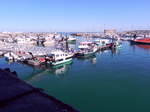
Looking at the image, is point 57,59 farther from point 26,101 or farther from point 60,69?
point 26,101

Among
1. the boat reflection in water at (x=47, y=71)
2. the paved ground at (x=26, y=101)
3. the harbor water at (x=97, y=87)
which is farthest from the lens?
the boat reflection in water at (x=47, y=71)

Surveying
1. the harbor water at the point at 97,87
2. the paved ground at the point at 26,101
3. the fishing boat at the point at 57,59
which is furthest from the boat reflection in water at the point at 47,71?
the paved ground at the point at 26,101

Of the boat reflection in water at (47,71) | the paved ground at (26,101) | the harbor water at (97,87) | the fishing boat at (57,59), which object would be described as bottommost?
the harbor water at (97,87)

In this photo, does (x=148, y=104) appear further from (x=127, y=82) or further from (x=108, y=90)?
(x=127, y=82)

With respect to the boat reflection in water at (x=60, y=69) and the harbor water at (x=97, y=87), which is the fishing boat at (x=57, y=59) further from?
the harbor water at (x=97, y=87)

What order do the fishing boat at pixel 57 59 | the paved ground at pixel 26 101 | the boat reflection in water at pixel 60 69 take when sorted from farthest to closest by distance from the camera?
the fishing boat at pixel 57 59, the boat reflection in water at pixel 60 69, the paved ground at pixel 26 101

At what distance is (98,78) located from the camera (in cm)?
1788

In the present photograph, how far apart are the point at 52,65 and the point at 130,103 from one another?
14336mm

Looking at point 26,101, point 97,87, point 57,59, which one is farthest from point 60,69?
point 26,101

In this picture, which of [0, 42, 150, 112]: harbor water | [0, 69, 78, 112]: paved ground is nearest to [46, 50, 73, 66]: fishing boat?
[0, 42, 150, 112]: harbor water

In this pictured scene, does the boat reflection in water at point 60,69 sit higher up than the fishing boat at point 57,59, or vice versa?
the fishing boat at point 57,59

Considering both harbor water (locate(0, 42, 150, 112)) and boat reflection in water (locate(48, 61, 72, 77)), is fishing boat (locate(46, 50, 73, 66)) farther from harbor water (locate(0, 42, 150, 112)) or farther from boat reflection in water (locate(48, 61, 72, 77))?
harbor water (locate(0, 42, 150, 112))

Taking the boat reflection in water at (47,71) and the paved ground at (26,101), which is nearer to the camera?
the paved ground at (26,101)

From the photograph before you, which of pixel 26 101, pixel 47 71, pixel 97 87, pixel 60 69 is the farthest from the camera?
pixel 60 69
